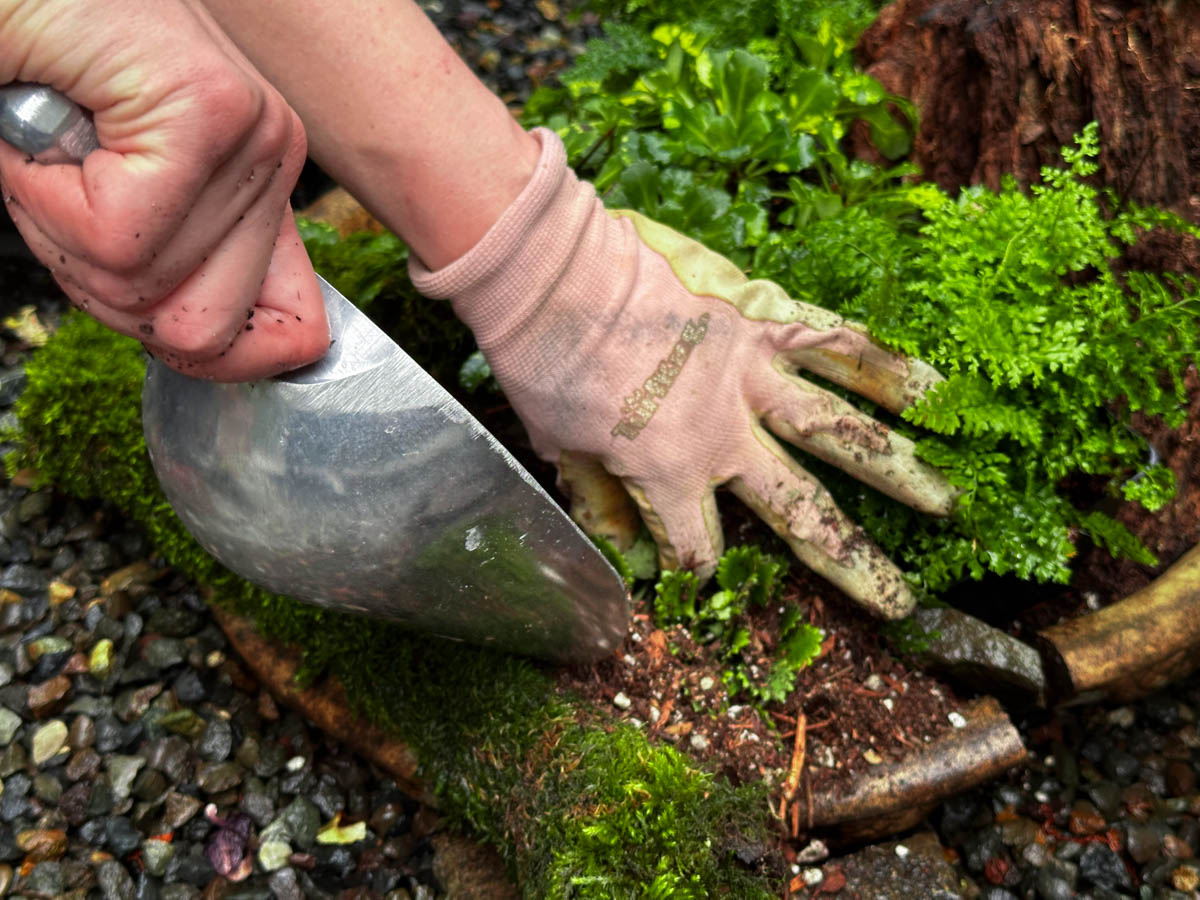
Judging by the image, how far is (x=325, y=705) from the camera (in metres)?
2.00

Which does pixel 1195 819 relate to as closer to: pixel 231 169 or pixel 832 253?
pixel 832 253

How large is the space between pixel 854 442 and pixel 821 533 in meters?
0.19

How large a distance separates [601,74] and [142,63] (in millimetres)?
1913

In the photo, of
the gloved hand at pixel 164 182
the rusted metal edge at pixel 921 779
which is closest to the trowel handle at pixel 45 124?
the gloved hand at pixel 164 182

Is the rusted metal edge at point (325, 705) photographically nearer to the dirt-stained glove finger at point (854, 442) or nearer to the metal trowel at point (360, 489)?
the metal trowel at point (360, 489)

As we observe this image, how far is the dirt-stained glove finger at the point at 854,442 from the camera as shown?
187 cm

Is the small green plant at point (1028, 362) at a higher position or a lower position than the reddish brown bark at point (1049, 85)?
lower

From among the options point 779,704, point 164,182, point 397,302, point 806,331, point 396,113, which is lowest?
point 779,704

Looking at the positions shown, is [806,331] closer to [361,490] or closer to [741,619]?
[741,619]

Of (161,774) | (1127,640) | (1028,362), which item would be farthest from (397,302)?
(1127,640)

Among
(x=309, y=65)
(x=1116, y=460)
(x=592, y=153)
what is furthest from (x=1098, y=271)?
(x=309, y=65)

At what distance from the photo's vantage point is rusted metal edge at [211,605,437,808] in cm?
193

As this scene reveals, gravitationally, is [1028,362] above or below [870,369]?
above

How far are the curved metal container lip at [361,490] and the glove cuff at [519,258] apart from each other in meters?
0.48
